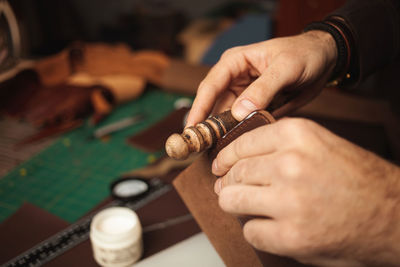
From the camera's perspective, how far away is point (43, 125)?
210 centimetres

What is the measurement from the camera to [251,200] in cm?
79

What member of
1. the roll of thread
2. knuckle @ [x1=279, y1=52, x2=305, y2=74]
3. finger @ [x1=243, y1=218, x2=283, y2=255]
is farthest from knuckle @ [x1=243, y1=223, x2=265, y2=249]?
knuckle @ [x1=279, y1=52, x2=305, y2=74]

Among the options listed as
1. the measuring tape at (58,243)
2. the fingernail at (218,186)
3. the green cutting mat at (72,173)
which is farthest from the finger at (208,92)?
the green cutting mat at (72,173)

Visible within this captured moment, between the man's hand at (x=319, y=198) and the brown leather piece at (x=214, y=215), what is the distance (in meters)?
0.21

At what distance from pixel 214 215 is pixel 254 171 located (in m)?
0.34

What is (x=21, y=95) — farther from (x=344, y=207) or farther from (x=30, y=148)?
(x=344, y=207)

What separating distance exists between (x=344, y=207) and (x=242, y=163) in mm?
257

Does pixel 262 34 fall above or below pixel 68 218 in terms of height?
above

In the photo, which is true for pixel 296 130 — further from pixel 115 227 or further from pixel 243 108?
pixel 115 227

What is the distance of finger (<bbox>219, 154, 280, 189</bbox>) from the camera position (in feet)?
2.50

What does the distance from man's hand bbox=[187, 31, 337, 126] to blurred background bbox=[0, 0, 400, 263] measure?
58cm

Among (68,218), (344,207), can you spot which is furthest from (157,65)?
(344,207)

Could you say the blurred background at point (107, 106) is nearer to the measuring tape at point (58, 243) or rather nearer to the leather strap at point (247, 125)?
the measuring tape at point (58, 243)

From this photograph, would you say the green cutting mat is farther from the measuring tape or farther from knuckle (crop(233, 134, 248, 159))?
knuckle (crop(233, 134, 248, 159))
